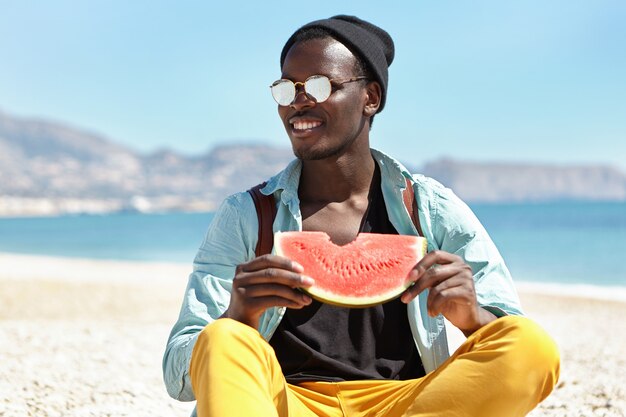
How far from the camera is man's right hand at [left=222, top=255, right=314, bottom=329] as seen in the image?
223cm

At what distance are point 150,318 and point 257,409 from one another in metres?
9.22

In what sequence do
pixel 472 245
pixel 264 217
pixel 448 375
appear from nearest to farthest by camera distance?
1. pixel 448 375
2. pixel 472 245
3. pixel 264 217

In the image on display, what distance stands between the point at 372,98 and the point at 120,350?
14.8 feet

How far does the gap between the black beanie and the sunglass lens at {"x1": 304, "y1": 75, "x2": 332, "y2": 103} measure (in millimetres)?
234

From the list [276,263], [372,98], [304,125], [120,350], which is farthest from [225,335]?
[120,350]

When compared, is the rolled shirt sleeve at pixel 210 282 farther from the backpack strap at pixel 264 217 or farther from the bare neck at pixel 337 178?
the bare neck at pixel 337 178

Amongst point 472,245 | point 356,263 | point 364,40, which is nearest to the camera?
point 356,263

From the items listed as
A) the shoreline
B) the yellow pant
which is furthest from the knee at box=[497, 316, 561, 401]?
the shoreline

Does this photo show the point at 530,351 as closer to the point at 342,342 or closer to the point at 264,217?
the point at 342,342

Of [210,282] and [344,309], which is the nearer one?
[210,282]

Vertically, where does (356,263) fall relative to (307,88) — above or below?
below

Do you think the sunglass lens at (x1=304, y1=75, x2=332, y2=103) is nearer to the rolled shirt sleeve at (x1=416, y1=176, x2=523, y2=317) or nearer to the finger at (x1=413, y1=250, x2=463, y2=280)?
the rolled shirt sleeve at (x1=416, y1=176, x2=523, y2=317)

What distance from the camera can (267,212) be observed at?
2896 mm

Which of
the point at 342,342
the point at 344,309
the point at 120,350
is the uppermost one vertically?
the point at 344,309
